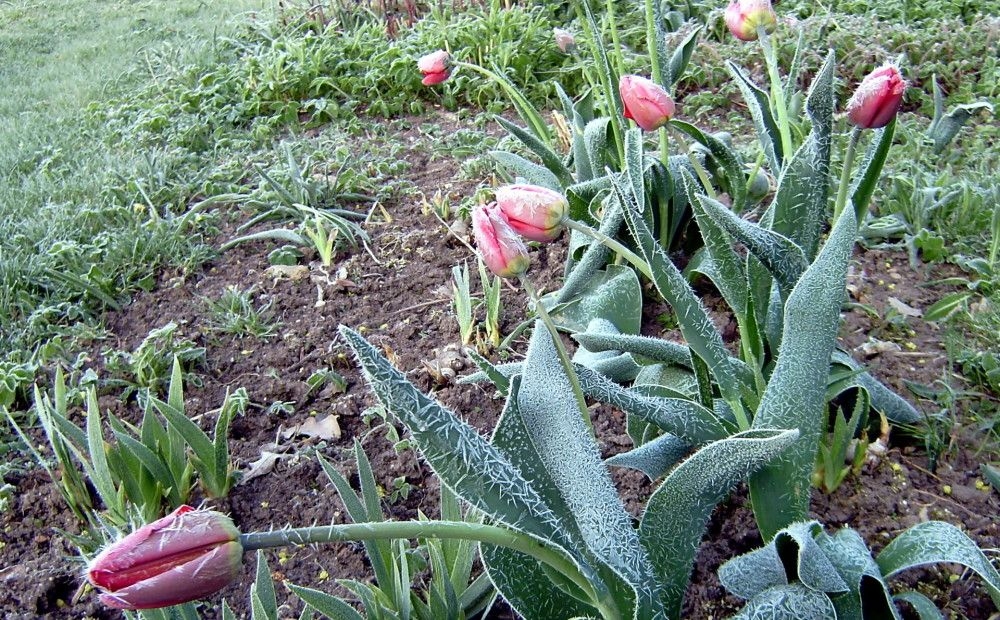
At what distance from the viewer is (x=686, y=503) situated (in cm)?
96

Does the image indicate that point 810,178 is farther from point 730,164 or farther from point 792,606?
point 792,606

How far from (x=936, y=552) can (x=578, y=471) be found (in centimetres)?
45

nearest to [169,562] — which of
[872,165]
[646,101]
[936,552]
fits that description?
[936,552]

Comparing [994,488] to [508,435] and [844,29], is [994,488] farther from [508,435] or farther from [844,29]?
[844,29]

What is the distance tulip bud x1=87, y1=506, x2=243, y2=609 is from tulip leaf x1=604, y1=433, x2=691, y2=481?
65 cm

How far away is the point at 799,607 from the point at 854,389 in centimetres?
65

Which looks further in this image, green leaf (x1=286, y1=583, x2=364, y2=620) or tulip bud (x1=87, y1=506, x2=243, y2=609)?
green leaf (x1=286, y1=583, x2=364, y2=620)

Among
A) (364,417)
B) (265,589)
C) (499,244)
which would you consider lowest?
(364,417)

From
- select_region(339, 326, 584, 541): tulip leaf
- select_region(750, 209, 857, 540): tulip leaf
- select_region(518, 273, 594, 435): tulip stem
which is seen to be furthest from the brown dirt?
select_region(339, 326, 584, 541): tulip leaf

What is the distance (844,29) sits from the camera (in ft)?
10.5

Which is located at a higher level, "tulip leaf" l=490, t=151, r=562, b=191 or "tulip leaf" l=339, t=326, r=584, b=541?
"tulip leaf" l=339, t=326, r=584, b=541

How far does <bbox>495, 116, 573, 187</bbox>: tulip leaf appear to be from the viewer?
1.97 m

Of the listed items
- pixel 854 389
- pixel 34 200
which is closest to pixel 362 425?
pixel 854 389

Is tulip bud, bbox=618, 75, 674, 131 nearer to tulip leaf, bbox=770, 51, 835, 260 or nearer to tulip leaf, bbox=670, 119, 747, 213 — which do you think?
tulip leaf, bbox=770, 51, 835, 260
